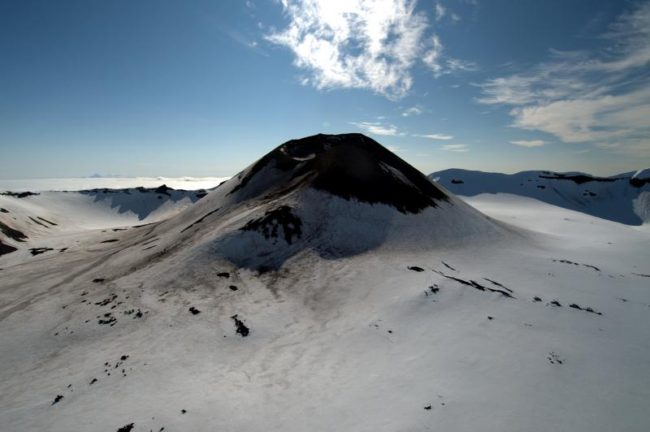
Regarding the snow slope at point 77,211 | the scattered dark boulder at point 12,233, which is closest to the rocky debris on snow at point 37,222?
the snow slope at point 77,211

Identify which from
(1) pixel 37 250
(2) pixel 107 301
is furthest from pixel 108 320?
(1) pixel 37 250

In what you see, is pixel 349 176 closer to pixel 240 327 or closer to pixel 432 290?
pixel 432 290

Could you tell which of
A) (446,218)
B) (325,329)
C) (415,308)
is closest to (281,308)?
(325,329)

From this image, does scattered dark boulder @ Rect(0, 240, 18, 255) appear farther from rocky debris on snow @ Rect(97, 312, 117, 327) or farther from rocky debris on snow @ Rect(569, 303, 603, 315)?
rocky debris on snow @ Rect(569, 303, 603, 315)

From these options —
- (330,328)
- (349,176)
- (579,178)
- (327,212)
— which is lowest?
(330,328)

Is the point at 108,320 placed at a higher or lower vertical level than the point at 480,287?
lower
